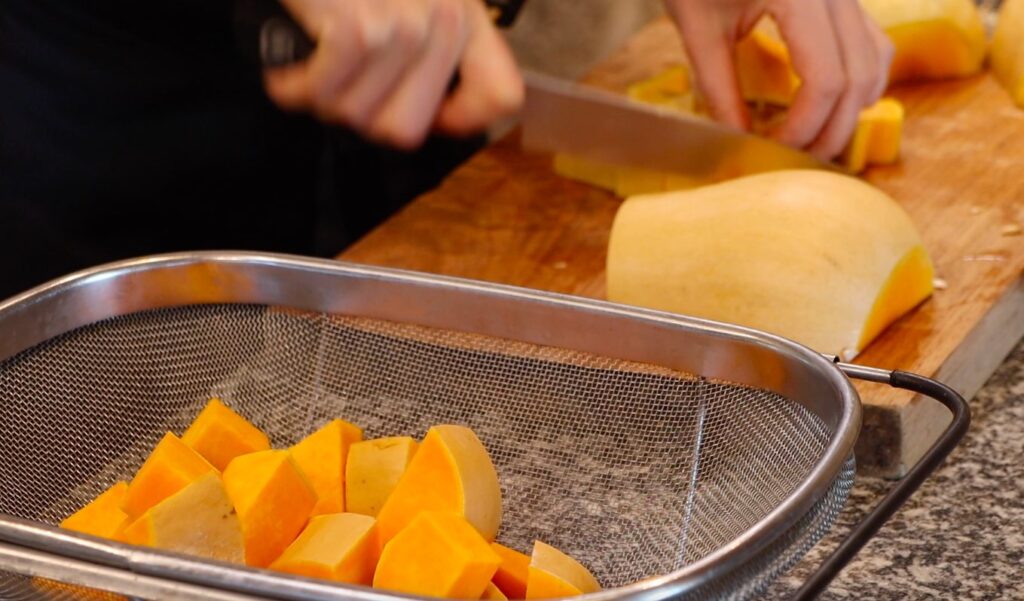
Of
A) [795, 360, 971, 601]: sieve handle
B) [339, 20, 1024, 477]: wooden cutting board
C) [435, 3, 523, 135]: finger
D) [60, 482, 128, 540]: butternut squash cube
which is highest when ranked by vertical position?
[435, 3, 523, 135]: finger

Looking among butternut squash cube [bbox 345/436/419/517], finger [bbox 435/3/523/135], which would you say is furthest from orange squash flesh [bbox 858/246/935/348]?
butternut squash cube [bbox 345/436/419/517]

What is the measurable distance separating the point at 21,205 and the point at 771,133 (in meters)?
0.86

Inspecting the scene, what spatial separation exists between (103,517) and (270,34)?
486 millimetres

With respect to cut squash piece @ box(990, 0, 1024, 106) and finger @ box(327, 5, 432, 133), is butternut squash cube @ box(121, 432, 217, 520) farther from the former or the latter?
cut squash piece @ box(990, 0, 1024, 106)

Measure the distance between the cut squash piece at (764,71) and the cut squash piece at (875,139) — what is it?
0.11 meters

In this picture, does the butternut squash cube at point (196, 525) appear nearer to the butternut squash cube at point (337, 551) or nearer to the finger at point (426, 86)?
the butternut squash cube at point (337, 551)

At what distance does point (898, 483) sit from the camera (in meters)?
0.74

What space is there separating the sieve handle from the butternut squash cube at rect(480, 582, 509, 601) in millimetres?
184

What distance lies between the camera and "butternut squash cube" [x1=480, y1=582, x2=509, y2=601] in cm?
74

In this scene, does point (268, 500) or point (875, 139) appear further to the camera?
point (875, 139)

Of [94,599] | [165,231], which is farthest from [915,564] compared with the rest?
[165,231]

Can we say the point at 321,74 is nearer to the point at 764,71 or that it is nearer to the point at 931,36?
the point at 764,71

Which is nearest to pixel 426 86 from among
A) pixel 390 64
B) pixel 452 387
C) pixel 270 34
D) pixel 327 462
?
pixel 390 64

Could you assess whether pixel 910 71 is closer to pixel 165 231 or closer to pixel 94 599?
pixel 165 231
